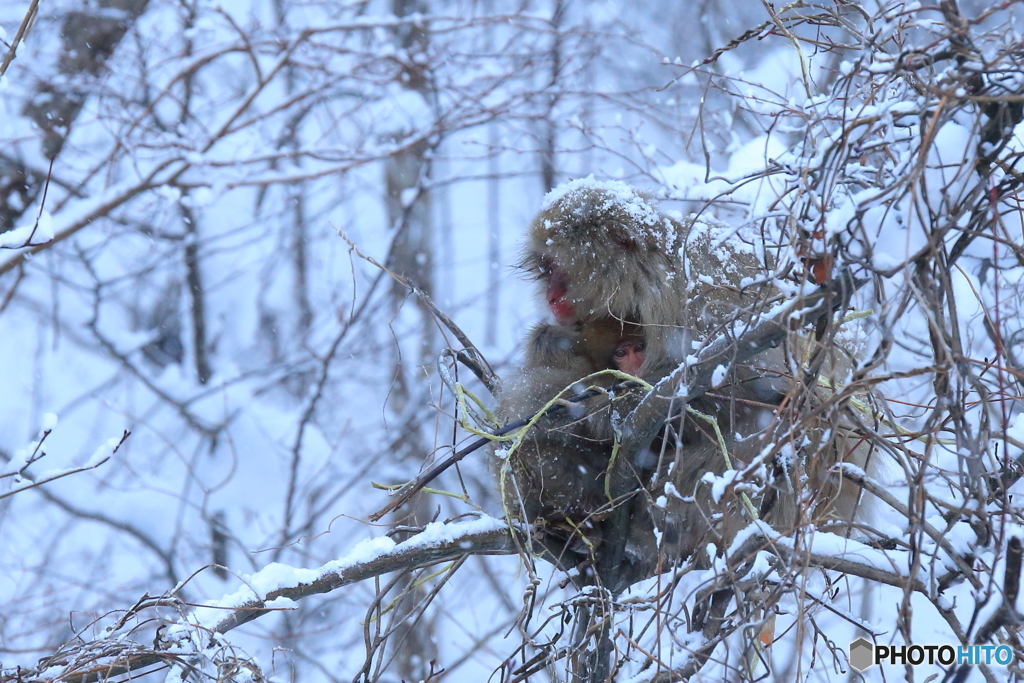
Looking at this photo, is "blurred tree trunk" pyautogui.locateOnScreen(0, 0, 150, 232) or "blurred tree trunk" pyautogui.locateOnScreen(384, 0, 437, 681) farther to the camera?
"blurred tree trunk" pyautogui.locateOnScreen(384, 0, 437, 681)

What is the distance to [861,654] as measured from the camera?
2.17 metres

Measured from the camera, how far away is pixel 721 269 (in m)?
2.46

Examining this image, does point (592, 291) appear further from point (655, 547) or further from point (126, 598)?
point (126, 598)

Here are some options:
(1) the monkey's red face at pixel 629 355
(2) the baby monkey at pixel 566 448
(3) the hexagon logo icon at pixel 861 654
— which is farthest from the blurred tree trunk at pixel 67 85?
(3) the hexagon logo icon at pixel 861 654

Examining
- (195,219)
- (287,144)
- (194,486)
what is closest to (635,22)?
(287,144)

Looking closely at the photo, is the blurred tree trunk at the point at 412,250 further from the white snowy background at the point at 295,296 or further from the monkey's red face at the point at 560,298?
the monkey's red face at the point at 560,298

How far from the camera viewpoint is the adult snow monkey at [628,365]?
2.37 m

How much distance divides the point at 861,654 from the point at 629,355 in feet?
3.75

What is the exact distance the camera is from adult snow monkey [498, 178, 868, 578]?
7.77 ft

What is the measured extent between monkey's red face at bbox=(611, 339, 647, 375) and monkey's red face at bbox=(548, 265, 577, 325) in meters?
0.20

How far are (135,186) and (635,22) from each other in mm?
6019

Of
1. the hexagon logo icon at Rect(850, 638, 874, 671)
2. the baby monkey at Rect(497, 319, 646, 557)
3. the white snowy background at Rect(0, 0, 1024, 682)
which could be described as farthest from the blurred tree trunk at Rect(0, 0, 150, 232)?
the hexagon logo icon at Rect(850, 638, 874, 671)

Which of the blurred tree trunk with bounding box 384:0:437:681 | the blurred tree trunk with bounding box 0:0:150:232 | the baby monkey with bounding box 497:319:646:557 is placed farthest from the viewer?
the blurred tree trunk with bounding box 384:0:437:681

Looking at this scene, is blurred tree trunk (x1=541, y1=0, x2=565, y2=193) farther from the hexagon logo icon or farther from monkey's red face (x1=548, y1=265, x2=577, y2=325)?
the hexagon logo icon
